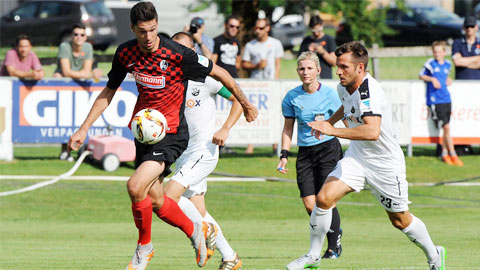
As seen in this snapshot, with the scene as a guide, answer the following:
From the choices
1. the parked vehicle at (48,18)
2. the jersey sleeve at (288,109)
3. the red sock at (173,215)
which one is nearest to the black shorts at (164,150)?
the red sock at (173,215)

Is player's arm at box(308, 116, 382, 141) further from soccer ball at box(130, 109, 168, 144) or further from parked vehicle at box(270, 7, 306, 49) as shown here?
parked vehicle at box(270, 7, 306, 49)

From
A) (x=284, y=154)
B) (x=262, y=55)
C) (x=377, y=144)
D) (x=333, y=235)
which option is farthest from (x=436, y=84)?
(x=377, y=144)

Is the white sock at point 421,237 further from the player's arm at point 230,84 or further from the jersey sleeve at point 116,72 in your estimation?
the jersey sleeve at point 116,72

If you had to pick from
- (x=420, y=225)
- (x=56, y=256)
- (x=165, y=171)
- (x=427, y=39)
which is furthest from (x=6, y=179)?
(x=427, y=39)

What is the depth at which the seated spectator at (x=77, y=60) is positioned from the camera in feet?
52.5

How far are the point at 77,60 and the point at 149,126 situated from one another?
9.24m

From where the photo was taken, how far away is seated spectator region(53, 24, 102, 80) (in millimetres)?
15992

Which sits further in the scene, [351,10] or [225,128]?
[351,10]

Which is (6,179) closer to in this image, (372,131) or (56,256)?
(56,256)

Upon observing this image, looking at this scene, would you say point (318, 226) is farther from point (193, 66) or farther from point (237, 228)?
point (237, 228)

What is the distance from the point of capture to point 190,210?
8.30m

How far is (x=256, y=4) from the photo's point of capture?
25.8 metres

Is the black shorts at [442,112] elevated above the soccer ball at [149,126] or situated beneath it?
situated beneath

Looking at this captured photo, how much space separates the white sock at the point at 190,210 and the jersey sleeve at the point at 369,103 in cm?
185
